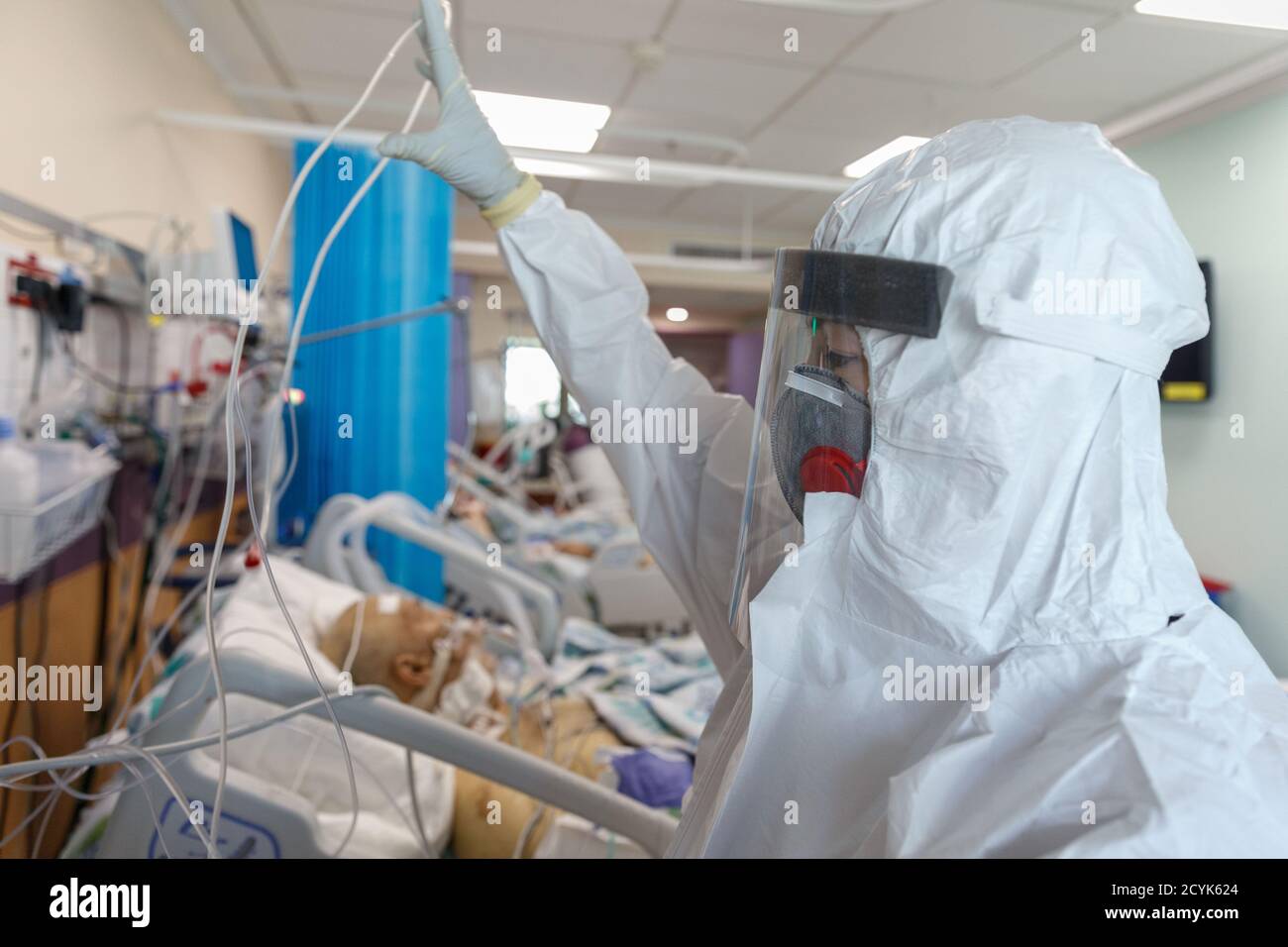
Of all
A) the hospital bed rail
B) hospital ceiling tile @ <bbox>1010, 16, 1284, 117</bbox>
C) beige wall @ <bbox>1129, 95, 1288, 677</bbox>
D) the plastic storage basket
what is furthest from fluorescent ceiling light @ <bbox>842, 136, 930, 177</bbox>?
the plastic storage basket

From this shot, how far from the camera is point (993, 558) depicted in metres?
0.67

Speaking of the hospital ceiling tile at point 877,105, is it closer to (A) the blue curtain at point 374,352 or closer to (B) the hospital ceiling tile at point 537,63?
(B) the hospital ceiling tile at point 537,63

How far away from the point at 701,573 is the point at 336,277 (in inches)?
87.2

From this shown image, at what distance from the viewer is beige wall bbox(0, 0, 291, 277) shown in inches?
71.6

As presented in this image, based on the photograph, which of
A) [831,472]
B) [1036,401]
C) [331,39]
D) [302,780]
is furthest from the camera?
[302,780]

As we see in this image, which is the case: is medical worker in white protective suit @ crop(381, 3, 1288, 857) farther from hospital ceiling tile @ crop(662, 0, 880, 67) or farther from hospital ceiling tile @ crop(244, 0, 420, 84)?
hospital ceiling tile @ crop(244, 0, 420, 84)

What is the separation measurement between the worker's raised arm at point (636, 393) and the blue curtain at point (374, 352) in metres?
1.92

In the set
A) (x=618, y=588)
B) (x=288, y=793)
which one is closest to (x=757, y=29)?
(x=288, y=793)

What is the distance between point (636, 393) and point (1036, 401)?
0.55 metres

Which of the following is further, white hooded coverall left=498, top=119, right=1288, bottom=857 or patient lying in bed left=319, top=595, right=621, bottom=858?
patient lying in bed left=319, top=595, right=621, bottom=858

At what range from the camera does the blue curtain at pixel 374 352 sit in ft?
9.12

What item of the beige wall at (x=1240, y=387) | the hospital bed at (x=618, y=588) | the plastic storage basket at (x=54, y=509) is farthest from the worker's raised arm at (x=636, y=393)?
the hospital bed at (x=618, y=588)

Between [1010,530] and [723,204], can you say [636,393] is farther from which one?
[723,204]

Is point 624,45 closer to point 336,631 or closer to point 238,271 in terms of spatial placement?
point 336,631
